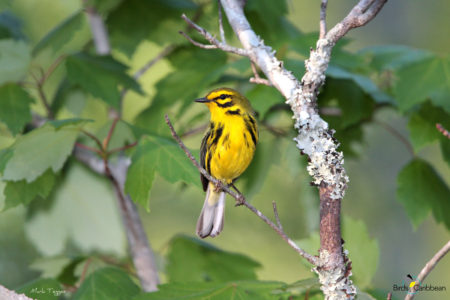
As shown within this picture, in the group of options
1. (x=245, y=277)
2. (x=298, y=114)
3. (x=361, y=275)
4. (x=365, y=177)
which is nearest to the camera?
(x=298, y=114)

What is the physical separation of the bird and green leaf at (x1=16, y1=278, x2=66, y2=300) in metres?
0.62

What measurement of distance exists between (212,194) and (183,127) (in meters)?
0.41

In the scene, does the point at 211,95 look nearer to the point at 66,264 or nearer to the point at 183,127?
the point at 183,127

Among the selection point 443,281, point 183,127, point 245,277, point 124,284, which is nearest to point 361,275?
point 245,277

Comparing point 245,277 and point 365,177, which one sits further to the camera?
point 365,177

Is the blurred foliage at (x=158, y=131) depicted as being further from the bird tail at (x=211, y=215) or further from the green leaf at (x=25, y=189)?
the bird tail at (x=211, y=215)

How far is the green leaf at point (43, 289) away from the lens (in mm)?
2053

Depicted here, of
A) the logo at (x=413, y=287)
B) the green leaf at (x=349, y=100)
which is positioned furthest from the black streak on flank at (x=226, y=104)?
the logo at (x=413, y=287)

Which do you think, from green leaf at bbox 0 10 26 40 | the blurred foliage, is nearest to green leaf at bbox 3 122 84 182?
the blurred foliage

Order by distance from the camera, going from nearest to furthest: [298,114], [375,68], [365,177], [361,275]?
[298,114] < [361,275] < [375,68] < [365,177]

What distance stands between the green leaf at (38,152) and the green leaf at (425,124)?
1.55m

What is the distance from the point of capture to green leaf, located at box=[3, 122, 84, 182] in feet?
6.84

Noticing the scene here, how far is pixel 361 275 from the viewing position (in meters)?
2.10

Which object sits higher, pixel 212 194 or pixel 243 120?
pixel 243 120
